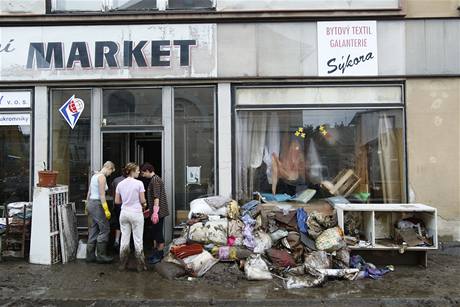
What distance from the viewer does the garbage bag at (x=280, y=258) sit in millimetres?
7707

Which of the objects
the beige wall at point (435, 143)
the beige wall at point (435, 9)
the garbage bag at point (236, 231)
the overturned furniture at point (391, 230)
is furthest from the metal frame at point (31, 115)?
the beige wall at point (435, 9)

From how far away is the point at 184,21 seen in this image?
9711 mm

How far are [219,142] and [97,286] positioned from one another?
3.87m

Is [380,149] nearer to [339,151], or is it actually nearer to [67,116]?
[339,151]

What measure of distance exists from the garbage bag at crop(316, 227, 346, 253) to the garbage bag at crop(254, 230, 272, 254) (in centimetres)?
83

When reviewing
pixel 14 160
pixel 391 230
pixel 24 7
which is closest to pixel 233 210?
pixel 391 230

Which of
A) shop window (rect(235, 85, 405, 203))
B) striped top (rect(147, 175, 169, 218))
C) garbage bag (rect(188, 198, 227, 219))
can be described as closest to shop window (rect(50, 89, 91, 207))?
striped top (rect(147, 175, 169, 218))

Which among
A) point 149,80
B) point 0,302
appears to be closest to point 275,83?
point 149,80

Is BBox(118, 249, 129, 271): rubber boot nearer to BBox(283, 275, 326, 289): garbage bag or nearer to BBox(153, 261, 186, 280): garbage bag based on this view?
BBox(153, 261, 186, 280): garbage bag

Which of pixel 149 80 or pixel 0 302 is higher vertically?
pixel 149 80

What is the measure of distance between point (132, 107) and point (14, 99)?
2.50m

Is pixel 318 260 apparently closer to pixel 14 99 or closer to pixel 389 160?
pixel 389 160

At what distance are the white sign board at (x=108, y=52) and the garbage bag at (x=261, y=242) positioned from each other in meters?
3.48

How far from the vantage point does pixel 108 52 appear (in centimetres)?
973
